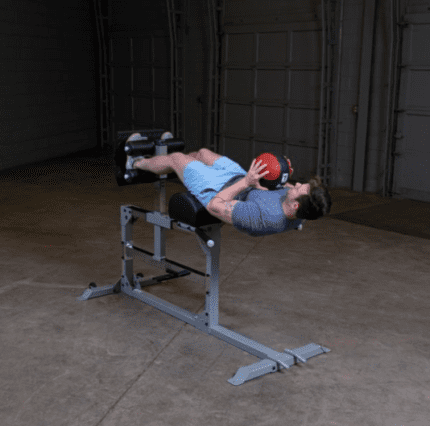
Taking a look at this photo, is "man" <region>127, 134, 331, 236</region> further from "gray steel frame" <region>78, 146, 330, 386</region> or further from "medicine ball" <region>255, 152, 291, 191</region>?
"gray steel frame" <region>78, 146, 330, 386</region>

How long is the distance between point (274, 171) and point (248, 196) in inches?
10.3

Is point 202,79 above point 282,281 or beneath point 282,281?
above

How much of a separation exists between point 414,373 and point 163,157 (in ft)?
7.10

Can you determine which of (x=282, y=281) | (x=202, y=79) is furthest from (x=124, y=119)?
(x=282, y=281)

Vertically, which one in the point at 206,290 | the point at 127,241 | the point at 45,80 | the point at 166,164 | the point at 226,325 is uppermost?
the point at 45,80

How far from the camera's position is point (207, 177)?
151 inches

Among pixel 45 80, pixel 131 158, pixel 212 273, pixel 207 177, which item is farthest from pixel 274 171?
pixel 45 80

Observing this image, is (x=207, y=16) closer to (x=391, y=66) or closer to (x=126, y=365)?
(x=391, y=66)

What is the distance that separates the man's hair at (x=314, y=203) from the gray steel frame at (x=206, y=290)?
0.66 m

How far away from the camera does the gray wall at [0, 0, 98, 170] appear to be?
9.77 meters

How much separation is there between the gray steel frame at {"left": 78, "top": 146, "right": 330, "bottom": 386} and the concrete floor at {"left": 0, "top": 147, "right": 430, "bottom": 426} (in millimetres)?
60

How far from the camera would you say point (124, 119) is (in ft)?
38.9

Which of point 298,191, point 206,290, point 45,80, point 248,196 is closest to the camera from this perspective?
point 298,191

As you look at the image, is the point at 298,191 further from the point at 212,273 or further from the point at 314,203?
Result: the point at 212,273
